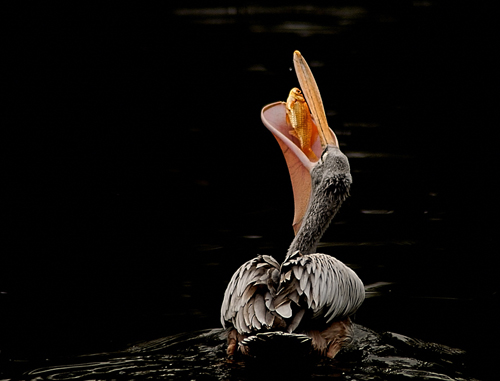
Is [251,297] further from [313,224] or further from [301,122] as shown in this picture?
[301,122]

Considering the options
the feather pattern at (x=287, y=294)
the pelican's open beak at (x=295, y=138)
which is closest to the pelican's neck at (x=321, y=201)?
the pelican's open beak at (x=295, y=138)

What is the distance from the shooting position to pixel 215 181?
7.19m

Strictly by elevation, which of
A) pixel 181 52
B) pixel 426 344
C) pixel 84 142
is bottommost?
pixel 426 344

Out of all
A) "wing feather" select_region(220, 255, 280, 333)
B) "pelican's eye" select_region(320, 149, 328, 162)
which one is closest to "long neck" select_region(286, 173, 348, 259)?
"pelican's eye" select_region(320, 149, 328, 162)

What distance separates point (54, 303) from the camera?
5.33 m

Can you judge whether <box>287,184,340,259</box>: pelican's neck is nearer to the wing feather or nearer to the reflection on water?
the wing feather

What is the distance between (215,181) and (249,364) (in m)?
2.92

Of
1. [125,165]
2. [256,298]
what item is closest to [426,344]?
[256,298]

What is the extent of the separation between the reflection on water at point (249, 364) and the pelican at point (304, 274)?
0.35 ft

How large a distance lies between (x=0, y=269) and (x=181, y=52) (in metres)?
5.06

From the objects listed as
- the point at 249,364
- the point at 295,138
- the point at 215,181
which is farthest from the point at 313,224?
the point at 215,181

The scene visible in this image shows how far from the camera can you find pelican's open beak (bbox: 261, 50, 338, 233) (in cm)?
537

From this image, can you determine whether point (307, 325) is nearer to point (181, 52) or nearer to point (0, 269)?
point (0, 269)

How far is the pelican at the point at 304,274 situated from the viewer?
176 inches
